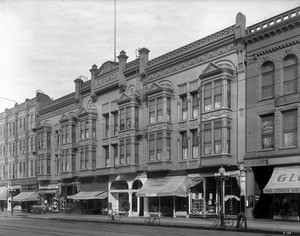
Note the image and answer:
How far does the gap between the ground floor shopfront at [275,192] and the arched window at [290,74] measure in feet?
16.2

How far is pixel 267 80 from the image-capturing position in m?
31.6

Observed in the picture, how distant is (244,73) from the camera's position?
1289 inches

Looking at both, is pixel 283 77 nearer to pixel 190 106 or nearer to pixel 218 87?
pixel 218 87

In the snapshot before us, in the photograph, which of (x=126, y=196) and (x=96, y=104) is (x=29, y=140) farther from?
(x=126, y=196)

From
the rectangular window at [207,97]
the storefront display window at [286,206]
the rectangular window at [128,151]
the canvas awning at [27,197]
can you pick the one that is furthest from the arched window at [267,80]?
the canvas awning at [27,197]

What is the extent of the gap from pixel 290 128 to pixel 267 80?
3.77 m

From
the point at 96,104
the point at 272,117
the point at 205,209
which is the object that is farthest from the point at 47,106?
the point at 272,117

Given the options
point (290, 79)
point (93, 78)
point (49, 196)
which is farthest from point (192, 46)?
point (49, 196)

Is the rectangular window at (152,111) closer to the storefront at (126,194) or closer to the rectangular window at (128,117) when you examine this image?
the rectangular window at (128,117)

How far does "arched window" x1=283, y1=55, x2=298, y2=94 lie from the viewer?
29.8m

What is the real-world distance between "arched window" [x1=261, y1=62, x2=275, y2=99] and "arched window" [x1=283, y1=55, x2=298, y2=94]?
0.99m

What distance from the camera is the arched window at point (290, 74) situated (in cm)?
2977

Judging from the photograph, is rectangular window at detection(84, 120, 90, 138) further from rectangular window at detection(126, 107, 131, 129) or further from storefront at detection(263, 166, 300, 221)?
storefront at detection(263, 166, 300, 221)

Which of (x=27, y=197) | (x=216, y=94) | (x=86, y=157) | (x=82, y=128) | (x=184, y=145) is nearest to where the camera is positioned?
(x=216, y=94)
